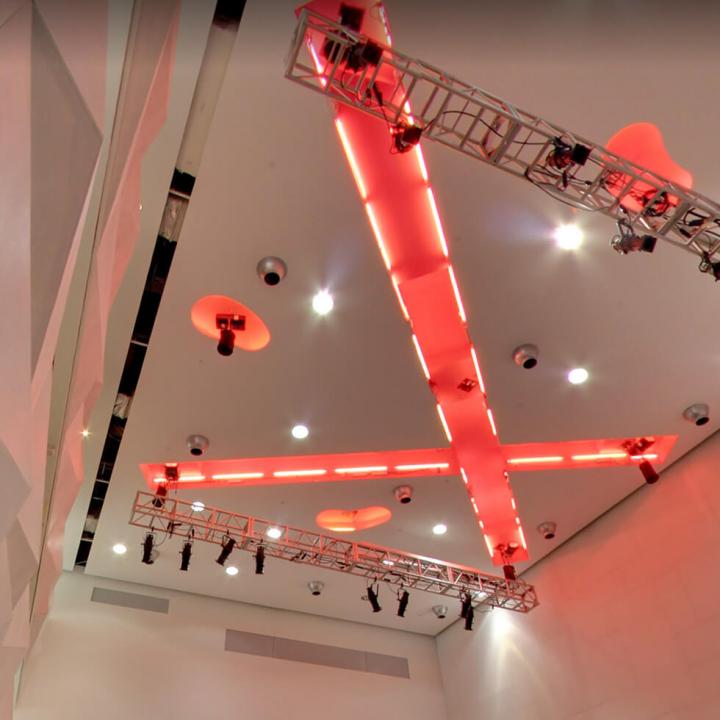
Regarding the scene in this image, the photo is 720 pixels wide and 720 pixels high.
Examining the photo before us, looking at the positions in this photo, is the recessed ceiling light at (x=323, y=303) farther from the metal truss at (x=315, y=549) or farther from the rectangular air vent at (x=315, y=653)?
the rectangular air vent at (x=315, y=653)

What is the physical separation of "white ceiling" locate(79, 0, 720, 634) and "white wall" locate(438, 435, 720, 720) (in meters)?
0.52

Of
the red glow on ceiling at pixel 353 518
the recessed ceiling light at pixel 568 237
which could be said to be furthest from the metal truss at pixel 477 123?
the red glow on ceiling at pixel 353 518

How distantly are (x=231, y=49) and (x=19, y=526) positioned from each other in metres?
3.37

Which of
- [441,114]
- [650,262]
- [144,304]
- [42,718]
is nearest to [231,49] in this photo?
[441,114]

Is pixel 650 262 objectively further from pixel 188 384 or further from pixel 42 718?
pixel 42 718

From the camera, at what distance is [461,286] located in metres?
5.54

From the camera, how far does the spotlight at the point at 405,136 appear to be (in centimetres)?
376

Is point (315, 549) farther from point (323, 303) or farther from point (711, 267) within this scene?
point (711, 267)

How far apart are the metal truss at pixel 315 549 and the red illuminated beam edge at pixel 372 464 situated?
0.48 meters

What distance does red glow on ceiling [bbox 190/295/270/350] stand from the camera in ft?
17.9

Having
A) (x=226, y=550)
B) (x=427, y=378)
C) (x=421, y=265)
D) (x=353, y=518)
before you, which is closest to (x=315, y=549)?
(x=353, y=518)

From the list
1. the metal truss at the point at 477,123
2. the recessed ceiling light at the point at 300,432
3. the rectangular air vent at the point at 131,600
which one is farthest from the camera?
the rectangular air vent at the point at 131,600

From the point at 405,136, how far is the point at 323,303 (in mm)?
2119

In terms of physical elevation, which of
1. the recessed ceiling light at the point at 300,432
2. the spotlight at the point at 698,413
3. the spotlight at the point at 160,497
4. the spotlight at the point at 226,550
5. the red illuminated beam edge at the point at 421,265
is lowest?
the spotlight at the point at 226,550
